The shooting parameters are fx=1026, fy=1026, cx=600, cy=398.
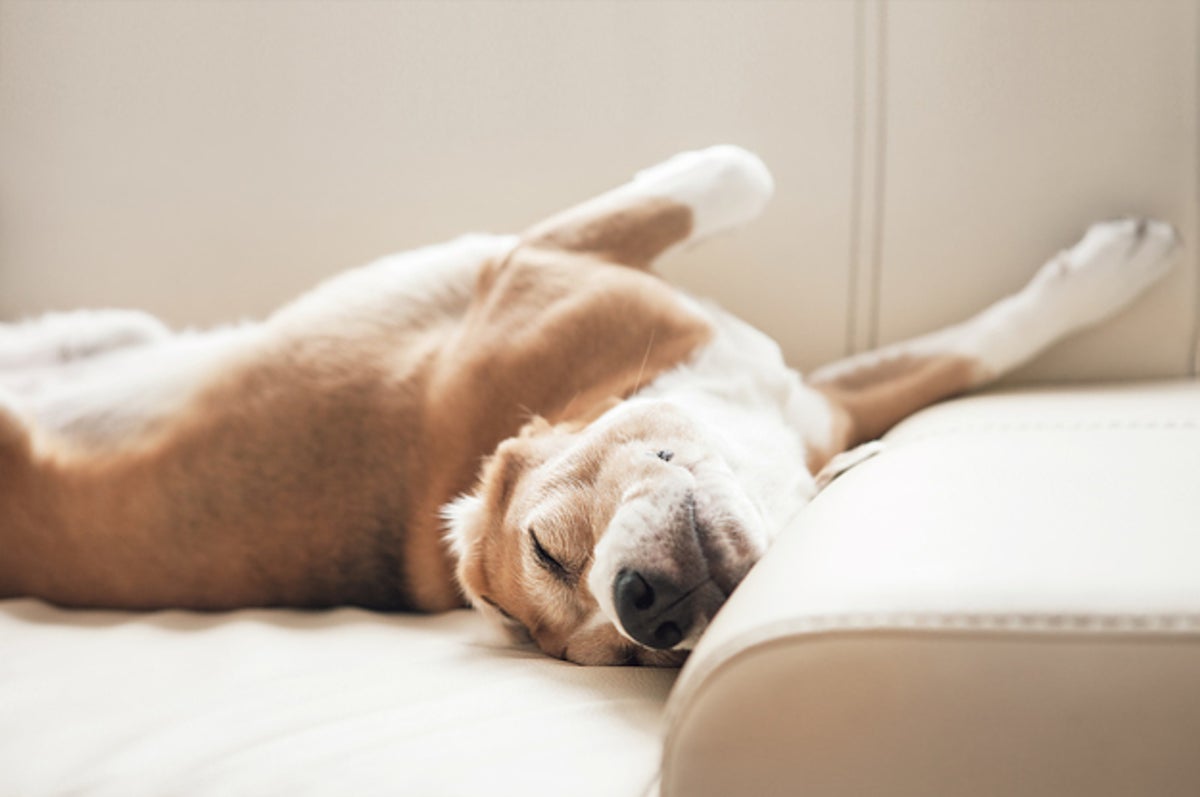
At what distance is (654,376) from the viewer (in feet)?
5.06

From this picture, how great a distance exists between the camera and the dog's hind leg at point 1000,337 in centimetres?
154

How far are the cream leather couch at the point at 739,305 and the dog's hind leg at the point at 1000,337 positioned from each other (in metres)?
0.04

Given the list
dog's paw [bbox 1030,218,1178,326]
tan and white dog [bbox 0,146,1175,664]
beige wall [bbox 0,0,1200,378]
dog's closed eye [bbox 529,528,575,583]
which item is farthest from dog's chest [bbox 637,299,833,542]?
dog's paw [bbox 1030,218,1178,326]

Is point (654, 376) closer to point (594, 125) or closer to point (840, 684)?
point (594, 125)

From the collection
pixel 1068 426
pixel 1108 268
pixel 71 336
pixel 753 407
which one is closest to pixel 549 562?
pixel 753 407

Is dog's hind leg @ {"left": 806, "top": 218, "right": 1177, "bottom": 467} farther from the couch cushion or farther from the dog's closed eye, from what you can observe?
the couch cushion

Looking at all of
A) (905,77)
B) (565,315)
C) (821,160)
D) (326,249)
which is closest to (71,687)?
(565,315)

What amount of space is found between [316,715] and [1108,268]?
1256 millimetres

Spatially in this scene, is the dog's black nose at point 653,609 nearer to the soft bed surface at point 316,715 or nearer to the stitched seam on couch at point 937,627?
the soft bed surface at point 316,715

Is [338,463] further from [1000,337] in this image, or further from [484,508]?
[1000,337]

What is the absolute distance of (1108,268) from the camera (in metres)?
1.52

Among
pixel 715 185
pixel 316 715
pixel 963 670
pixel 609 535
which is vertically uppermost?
pixel 715 185

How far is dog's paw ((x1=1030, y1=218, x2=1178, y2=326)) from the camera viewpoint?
1.53 meters

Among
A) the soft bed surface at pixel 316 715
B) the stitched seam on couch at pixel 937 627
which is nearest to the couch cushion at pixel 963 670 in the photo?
the stitched seam on couch at pixel 937 627
